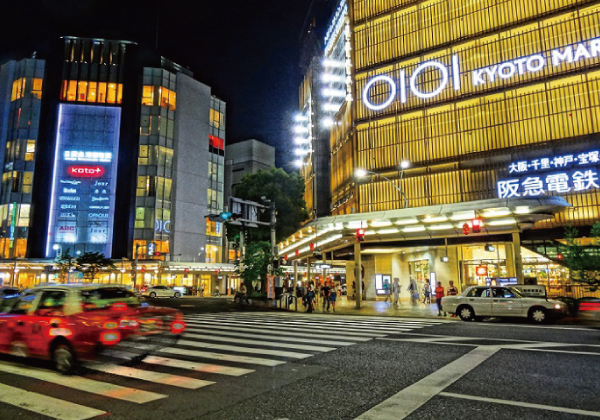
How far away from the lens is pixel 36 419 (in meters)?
4.79

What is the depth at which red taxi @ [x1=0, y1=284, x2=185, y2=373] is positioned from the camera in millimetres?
6973

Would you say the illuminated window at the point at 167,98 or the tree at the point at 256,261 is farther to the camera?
the illuminated window at the point at 167,98

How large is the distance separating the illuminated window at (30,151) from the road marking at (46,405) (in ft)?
207

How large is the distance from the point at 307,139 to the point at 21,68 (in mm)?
45351

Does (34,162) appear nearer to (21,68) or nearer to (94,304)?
(21,68)

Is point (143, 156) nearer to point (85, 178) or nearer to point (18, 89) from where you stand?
point (85, 178)

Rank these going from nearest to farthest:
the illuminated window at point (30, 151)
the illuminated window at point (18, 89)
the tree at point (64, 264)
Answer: the tree at point (64, 264) < the illuminated window at point (30, 151) < the illuminated window at point (18, 89)

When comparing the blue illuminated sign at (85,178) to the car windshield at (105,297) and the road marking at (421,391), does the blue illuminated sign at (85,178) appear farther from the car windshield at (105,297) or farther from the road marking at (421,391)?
the road marking at (421,391)

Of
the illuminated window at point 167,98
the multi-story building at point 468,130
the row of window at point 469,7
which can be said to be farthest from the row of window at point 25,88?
the row of window at point 469,7

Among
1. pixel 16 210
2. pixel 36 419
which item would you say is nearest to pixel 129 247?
pixel 16 210

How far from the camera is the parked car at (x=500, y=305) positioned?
50.2 ft

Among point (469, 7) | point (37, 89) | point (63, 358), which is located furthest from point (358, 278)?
point (37, 89)

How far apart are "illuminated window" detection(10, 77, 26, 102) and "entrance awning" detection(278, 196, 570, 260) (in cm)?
5597

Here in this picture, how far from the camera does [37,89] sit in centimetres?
5978
